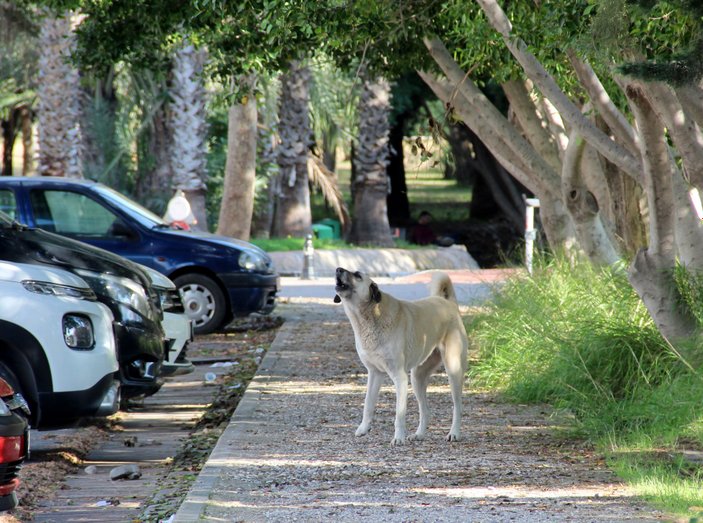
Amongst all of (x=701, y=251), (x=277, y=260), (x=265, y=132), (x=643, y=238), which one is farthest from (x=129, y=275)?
(x=265, y=132)

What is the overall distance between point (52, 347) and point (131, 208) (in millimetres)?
7070

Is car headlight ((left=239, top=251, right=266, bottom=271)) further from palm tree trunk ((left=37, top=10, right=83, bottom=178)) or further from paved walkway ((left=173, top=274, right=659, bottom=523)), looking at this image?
palm tree trunk ((left=37, top=10, right=83, bottom=178))

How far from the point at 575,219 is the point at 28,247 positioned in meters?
5.88

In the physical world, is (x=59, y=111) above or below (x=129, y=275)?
above

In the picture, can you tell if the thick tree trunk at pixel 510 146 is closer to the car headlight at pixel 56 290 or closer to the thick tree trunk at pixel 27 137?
the car headlight at pixel 56 290

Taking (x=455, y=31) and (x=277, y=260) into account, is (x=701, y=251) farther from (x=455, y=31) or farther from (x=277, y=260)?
(x=277, y=260)

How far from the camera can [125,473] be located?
7.80m

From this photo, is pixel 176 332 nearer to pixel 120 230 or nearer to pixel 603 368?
pixel 603 368

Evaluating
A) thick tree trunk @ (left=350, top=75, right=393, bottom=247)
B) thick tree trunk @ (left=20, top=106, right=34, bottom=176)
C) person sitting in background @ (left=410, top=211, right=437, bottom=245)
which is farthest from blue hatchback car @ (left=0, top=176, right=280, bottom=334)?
thick tree trunk @ (left=20, top=106, right=34, bottom=176)

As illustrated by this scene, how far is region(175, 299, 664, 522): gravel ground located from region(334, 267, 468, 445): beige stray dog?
0.22 meters

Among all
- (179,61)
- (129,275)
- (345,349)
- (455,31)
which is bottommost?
(345,349)

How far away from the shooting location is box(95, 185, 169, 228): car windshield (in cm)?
1393

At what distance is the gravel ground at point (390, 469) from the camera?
20.2 ft

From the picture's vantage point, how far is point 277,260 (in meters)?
25.4
